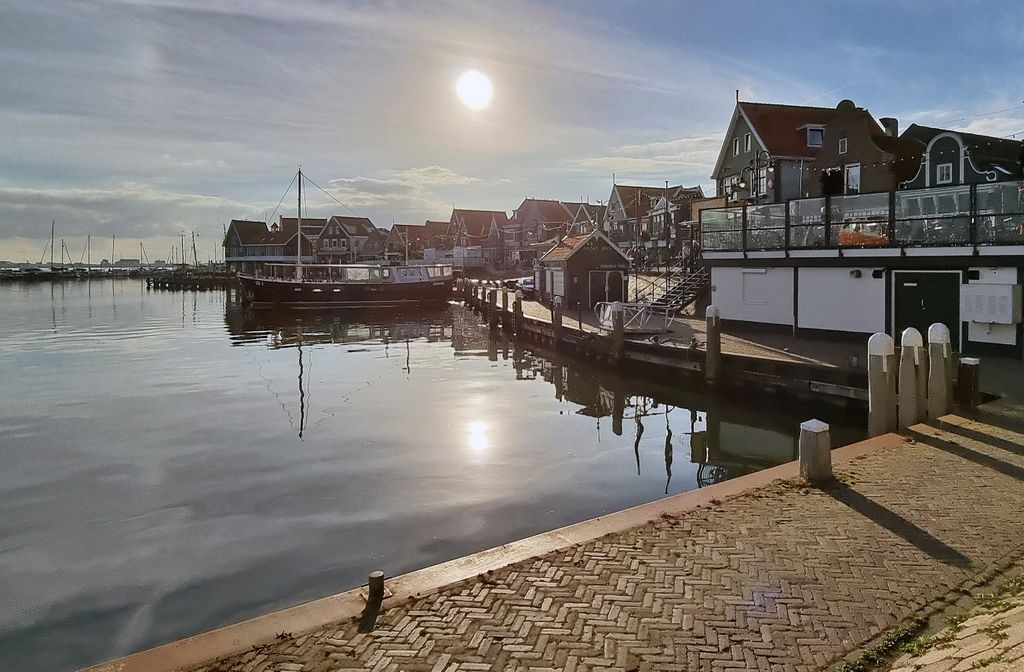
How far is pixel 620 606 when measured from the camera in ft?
17.0

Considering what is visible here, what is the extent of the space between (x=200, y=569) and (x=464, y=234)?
85.8 m

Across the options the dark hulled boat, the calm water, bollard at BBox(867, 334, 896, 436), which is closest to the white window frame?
the calm water

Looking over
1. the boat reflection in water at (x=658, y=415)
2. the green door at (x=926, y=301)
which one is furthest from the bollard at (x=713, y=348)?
the green door at (x=926, y=301)

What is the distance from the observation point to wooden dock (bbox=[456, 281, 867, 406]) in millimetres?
14148

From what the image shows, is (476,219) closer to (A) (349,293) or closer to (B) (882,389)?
(A) (349,293)

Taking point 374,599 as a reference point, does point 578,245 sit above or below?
above

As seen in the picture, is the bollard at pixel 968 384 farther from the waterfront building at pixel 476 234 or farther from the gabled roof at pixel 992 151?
the waterfront building at pixel 476 234

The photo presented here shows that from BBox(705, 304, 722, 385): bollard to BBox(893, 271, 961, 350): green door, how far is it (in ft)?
15.9

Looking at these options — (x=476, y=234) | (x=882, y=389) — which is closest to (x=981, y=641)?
(x=882, y=389)

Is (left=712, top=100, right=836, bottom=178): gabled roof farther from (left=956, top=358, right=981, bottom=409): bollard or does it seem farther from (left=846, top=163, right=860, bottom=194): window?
(left=956, top=358, right=981, bottom=409): bollard

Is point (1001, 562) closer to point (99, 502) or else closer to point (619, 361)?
point (99, 502)

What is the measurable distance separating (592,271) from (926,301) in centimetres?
1670

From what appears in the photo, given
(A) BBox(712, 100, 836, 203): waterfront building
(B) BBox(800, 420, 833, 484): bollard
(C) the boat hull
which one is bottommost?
(B) BBox(800, 420, 833, 484): bollard

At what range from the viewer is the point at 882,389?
34.3 feet
